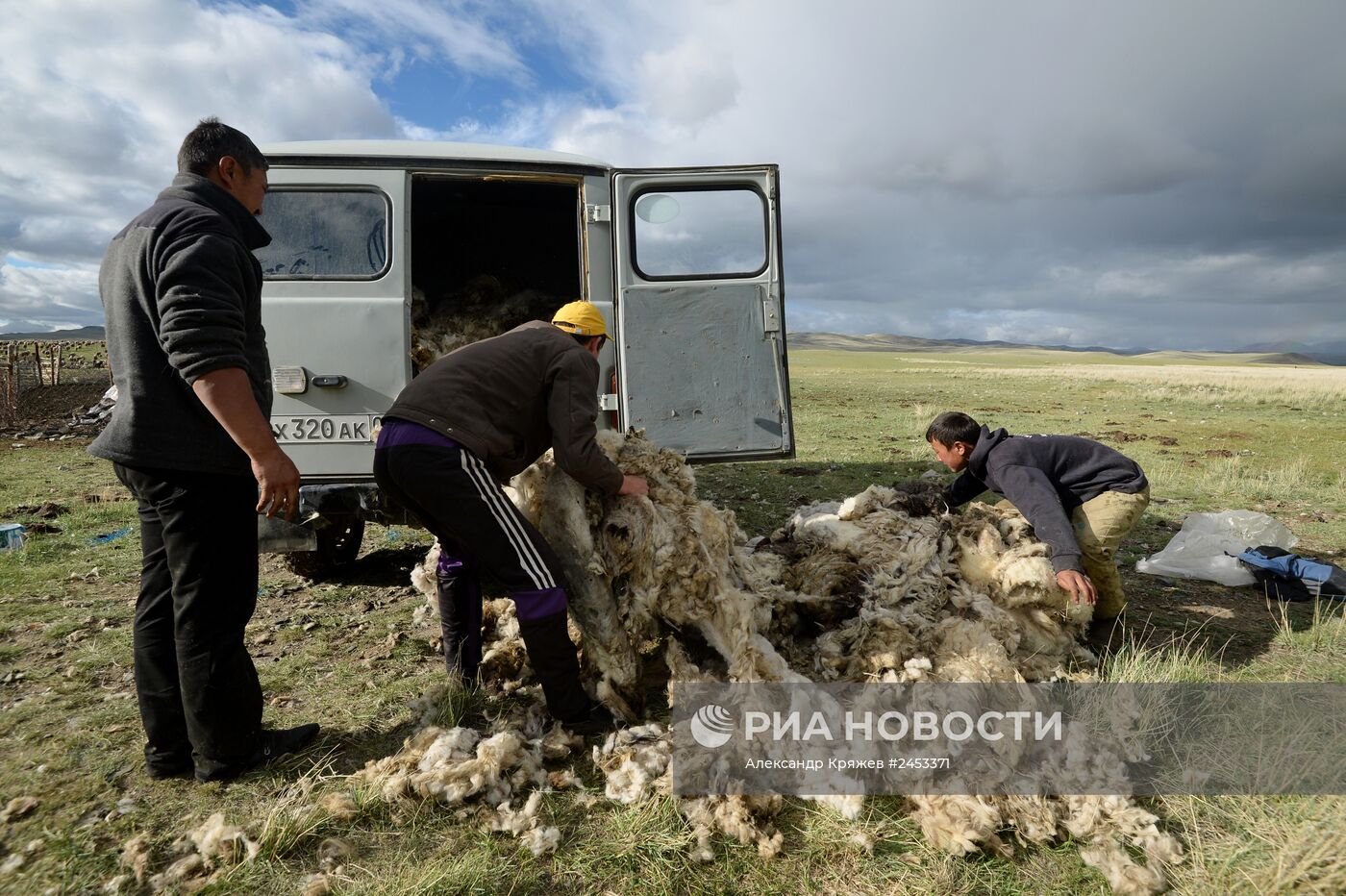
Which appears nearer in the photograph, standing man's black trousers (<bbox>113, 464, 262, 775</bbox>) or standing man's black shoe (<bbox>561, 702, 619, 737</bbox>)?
standing man's black trousers (<bbox>113, 464, 262, 775</bbox>)

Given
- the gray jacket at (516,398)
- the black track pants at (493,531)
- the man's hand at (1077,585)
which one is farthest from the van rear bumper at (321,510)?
the man's hand at (1077,585)

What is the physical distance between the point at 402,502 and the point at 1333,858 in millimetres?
3759

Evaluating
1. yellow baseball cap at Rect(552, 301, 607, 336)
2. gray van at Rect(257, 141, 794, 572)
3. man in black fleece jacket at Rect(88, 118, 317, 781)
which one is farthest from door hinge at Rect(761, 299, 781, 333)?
man in black fleece jacket at Rect(88, 118, 317, 781)

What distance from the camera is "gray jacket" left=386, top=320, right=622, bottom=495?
315cm

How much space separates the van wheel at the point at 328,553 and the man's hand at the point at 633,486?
291 cm

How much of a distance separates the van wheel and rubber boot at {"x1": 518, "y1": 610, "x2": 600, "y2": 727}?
2.89m

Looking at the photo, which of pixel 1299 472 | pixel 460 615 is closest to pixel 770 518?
pixel 460 615

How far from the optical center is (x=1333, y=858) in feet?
7.34

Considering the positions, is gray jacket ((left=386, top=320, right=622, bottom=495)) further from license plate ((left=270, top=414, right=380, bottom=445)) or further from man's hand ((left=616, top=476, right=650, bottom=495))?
license plate ((left=270, top=414, right=380, bottom=445))

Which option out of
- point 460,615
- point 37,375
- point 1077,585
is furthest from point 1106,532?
point 37,375

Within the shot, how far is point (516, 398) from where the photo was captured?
3.25 m

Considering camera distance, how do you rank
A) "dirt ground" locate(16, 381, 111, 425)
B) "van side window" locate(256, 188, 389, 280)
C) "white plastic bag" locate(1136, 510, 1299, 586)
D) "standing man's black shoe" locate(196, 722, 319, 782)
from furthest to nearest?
"dirt ground" locate(16, 381, 111, 425) → "white plastic bag" locate(1136, 510, 1299, 586) → "van side window" locate(256, 188, 389, 280) → "standing man's black shoe" locate(196, 722, 319, 782)

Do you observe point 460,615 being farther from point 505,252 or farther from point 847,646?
point 505,252

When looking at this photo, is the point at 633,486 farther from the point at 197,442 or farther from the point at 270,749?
the point at 270,749
